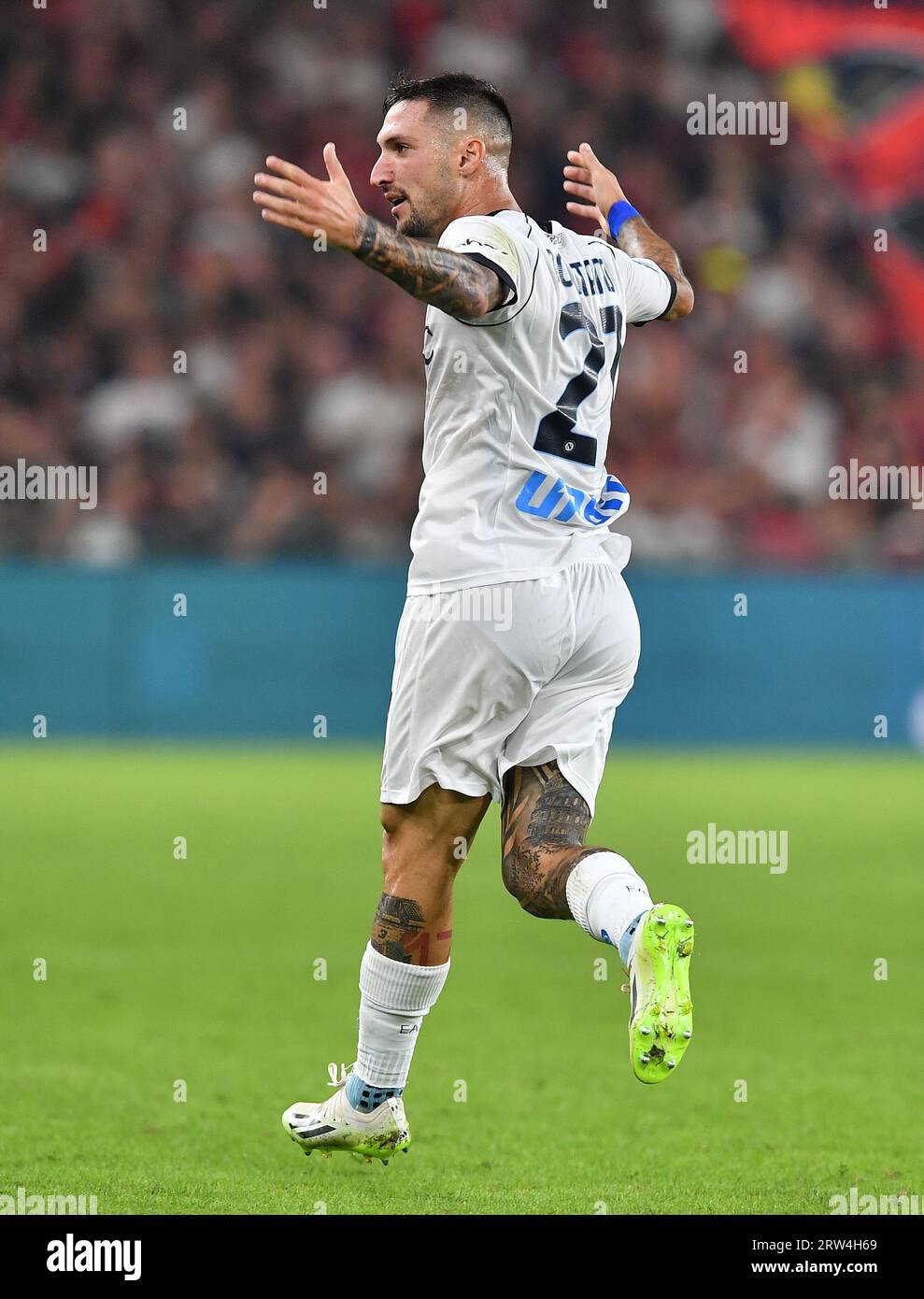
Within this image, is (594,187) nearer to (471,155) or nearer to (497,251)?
(471,155)

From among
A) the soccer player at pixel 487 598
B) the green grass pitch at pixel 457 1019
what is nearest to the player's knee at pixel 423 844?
the soccer player at pixel 487 598

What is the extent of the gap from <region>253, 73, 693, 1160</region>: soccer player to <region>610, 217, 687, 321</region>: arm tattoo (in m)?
0.49

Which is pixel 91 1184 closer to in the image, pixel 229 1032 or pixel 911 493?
pixel 229 1032

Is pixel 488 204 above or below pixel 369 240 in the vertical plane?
above

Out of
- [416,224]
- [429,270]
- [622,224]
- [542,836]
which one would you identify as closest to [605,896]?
[542,836]

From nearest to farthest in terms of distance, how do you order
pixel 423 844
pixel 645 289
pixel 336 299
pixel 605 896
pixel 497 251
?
1. pixel 605 896
2. pixel 497 251
3. pixel 423 844
4. pixel 645 289
5. pixel 336 299

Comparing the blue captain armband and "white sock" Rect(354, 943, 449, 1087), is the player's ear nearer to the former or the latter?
the blue captain armband

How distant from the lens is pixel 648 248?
4.97 meters

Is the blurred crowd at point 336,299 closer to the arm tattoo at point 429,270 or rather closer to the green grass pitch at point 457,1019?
the green grass pitch at point 457,1019

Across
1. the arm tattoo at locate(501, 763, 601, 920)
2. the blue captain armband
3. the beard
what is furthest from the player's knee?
the blue captain armband
